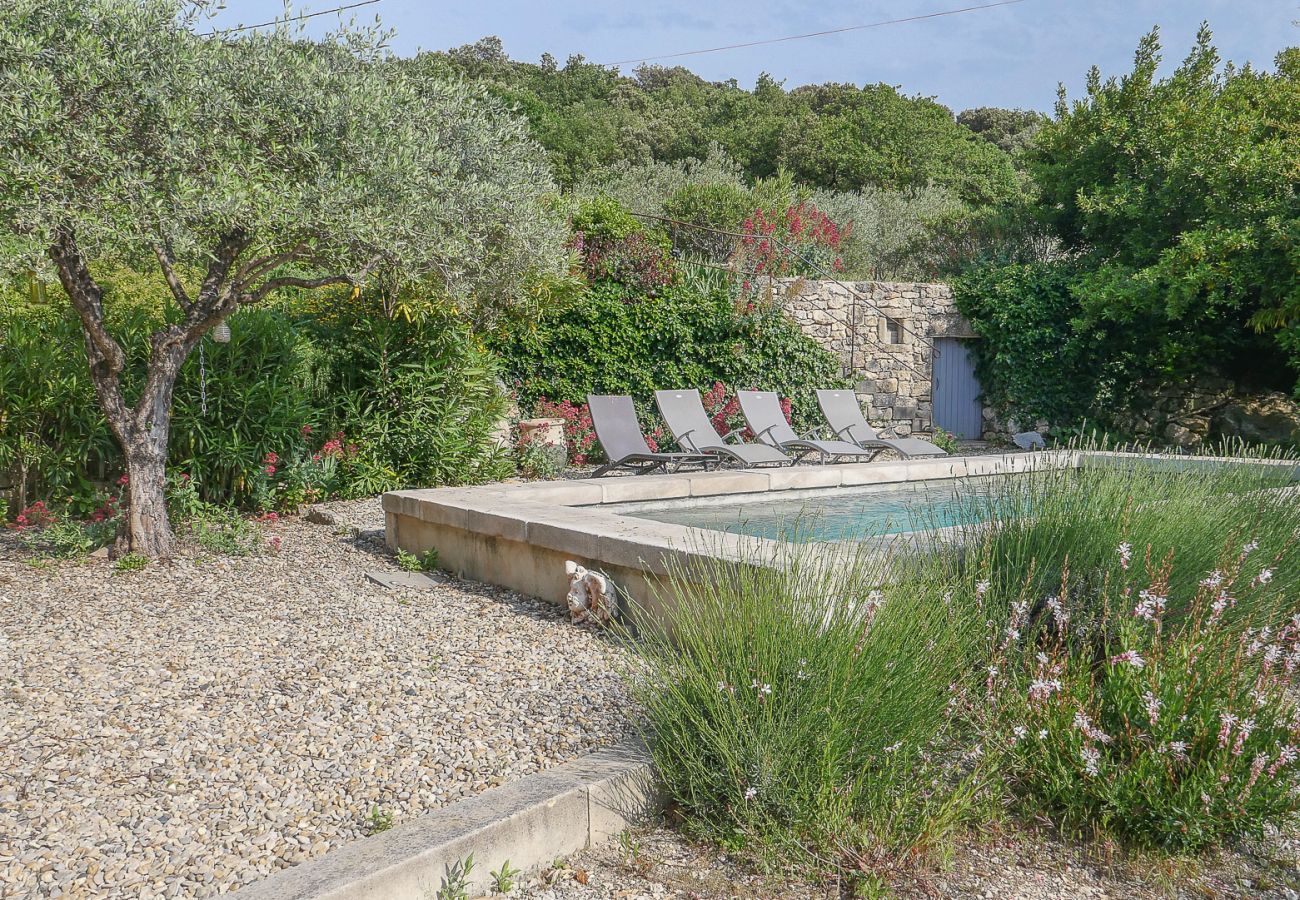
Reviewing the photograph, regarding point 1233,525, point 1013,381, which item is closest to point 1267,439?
point 1013,381

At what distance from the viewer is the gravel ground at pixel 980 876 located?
2172 mm

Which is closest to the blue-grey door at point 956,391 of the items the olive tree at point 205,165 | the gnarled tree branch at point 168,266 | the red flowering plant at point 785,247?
the red flowering plant at point 785,247

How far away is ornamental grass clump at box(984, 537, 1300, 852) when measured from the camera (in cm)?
229

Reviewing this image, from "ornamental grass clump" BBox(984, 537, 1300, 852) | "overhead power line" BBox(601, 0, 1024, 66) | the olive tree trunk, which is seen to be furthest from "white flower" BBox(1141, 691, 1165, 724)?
"overhead power line" BBox(601, 0, 1024, 66)

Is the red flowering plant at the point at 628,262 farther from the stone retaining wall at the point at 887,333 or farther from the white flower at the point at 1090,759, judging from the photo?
the white flower at the point at 1090,759

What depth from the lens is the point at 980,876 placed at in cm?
227

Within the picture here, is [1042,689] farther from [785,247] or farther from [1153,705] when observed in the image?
[785,247]

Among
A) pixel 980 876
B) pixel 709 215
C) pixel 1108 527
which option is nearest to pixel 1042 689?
pixel 980 876

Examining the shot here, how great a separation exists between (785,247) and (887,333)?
1872mm

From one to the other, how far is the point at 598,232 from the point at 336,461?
15.6 feet

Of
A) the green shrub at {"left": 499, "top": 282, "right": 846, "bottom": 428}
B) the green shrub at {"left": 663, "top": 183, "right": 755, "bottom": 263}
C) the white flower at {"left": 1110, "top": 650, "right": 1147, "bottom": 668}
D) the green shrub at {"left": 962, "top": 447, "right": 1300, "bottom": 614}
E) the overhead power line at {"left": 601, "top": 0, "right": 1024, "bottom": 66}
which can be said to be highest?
the overhead power line at {"left": 601, "top": 0, "right": 1024, "bottom": 66}

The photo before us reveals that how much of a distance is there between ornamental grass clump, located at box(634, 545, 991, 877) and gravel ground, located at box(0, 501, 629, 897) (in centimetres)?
54

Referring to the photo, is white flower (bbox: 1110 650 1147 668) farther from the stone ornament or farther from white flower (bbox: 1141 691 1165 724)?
the stone ornament

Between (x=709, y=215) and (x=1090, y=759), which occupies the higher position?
(x=709, y=215)
